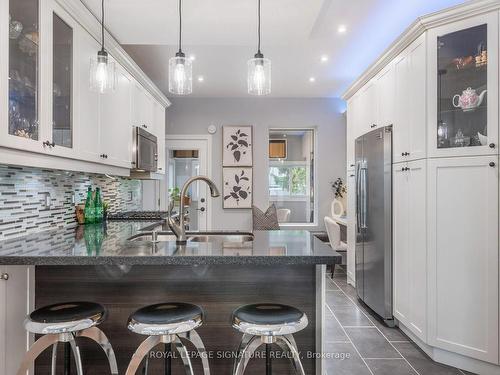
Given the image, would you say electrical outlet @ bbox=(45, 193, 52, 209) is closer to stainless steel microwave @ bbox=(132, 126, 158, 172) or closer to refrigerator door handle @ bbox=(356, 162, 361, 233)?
stainless steel microwave @ bbox=(132, 126, 158, 172)

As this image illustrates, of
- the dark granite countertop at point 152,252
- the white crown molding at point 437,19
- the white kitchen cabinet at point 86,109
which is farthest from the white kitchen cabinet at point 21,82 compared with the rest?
the white crown molding at point 437,19

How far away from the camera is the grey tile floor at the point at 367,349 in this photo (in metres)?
2.44

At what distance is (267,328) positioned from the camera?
1.46m

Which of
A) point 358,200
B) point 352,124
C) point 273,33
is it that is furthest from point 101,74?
point 352,124

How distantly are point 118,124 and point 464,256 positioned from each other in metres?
2.86

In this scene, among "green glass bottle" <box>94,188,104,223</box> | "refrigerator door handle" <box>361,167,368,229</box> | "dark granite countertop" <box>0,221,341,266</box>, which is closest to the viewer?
"dark granite countertop" <box>0,221,341,266</box>

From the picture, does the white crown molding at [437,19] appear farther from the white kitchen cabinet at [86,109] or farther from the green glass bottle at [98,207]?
the green glass bottle at [98,207]

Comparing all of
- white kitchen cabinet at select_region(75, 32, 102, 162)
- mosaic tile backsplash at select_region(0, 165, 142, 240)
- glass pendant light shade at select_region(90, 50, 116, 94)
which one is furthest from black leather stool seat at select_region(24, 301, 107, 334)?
glass pendant light shade at select_region(90, 50, 116, 94)

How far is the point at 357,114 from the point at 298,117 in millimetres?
1965

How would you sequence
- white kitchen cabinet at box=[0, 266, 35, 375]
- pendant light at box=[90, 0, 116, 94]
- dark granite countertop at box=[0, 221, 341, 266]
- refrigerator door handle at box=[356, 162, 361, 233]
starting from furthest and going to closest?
1. refrigerator door handle at box=[356, 162, 361, 233]
2. pendant light at box=[90, 0, 116, 94]
3. white kitchen cabinet at box=[0, 266, 35, 375]
4. dark granite countertop at box=[0, 221, 341, 266]

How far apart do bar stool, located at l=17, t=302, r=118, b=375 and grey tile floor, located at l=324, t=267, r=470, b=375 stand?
5.43ft

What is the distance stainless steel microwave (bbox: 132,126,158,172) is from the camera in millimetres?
3357

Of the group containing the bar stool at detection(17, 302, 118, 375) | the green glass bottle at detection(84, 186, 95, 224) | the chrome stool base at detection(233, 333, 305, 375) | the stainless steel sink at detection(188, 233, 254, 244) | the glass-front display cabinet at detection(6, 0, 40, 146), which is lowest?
the chrome stool base at detection(233, 333, 305, 375)

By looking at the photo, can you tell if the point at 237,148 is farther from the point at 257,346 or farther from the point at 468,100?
the point at 257,346
